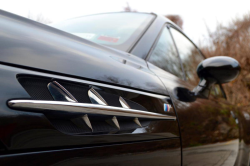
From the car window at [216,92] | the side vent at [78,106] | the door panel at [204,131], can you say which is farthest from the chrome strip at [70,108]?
the car window at [216,92]

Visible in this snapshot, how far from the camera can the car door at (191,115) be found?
1.23 meters

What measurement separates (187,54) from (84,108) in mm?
1951

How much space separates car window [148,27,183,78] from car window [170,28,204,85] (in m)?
0.17

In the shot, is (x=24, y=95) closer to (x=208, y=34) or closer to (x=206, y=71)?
(x=206, y=71)

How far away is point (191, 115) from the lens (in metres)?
1.31

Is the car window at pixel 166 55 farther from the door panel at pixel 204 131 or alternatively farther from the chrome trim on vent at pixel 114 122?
the chrome trim on vent at pixel 114 122

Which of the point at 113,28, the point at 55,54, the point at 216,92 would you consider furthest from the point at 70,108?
the point at 216,92

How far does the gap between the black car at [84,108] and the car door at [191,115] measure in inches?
0.4

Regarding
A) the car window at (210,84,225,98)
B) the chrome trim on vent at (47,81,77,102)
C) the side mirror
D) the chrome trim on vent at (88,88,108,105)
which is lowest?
the car window at (210,84,225,98)

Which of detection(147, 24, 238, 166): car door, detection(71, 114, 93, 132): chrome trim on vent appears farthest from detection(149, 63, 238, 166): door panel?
detection(71, 114, 93, 132): chrome trim on vent

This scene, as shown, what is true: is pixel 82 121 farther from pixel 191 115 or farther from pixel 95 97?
pixel 191 115

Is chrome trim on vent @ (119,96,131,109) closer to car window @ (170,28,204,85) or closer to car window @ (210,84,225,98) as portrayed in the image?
car window @ (170,28,204,85)

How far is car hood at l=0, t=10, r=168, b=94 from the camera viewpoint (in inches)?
23.7

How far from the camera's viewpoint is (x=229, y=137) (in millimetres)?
1733
